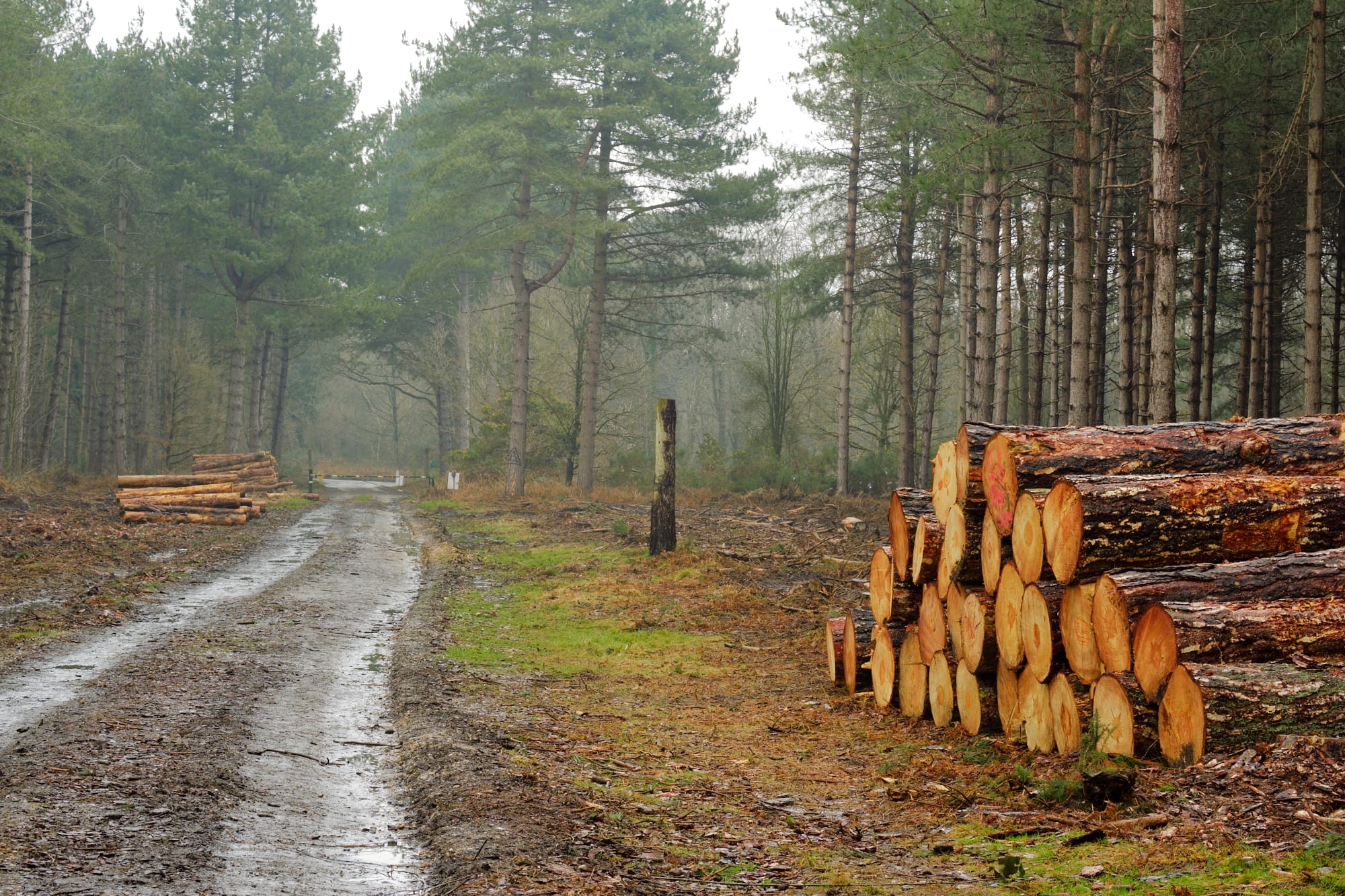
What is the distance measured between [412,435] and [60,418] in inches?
911

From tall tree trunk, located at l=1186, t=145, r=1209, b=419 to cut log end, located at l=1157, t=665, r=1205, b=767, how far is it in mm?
13641

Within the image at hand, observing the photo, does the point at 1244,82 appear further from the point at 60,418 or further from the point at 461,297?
the point at 60,418

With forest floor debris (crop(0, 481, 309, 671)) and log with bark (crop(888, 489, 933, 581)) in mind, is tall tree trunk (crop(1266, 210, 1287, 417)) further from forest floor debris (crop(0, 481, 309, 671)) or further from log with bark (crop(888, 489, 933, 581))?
forest floor debris (crop(0, 481, 309, 671))

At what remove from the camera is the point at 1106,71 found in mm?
17516

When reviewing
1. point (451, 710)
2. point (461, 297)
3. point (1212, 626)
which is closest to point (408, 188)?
point (461, 297)

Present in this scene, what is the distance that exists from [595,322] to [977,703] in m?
26.7

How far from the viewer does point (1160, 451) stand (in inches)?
285

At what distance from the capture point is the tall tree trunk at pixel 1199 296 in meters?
18.2

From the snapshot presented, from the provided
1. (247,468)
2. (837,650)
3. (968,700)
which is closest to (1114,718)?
(968,700)

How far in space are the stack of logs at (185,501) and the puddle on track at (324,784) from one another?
13509mm

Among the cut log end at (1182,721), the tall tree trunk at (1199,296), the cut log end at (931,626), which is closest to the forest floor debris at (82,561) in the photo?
the cut log end at (931,626)

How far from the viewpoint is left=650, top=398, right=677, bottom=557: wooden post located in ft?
57.5

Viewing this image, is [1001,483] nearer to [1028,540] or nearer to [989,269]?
[1028,540]

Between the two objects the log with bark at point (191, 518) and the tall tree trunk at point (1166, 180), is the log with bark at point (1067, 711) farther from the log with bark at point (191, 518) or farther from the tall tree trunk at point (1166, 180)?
the log with bark at point (191, 518)
